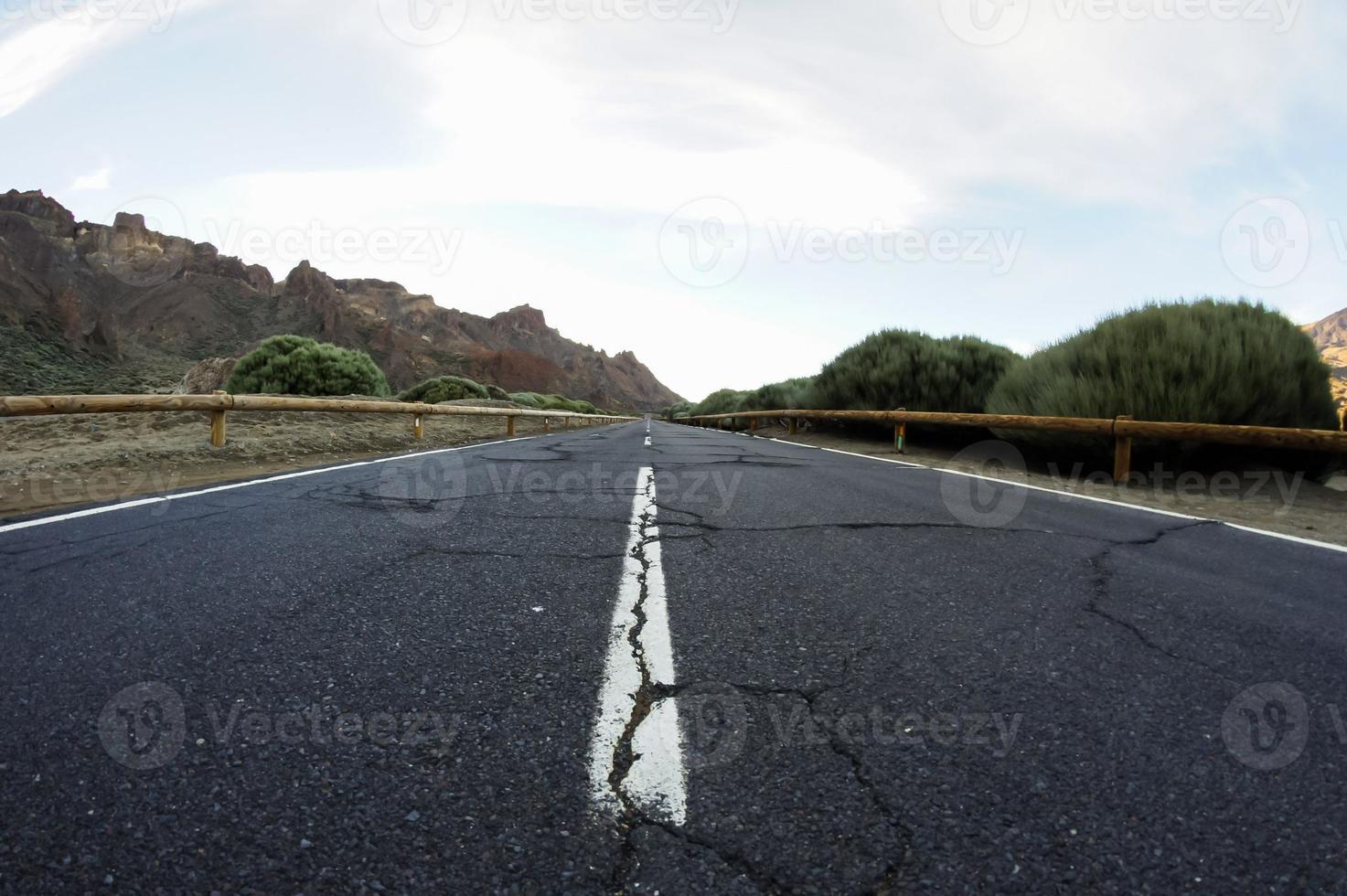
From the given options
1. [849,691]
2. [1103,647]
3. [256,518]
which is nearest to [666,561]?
[849,691]

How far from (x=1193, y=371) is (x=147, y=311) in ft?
418

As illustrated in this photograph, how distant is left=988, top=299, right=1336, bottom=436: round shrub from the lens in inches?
319

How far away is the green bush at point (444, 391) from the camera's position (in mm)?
34031

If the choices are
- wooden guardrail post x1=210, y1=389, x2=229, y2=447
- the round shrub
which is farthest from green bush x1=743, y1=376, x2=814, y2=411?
wooden guardrail post x1=210, y1=389, x2=229, y2=447

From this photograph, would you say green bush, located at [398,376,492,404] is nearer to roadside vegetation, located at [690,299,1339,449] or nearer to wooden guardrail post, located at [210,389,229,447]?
wooden guardrail post, located at [210,389,229,447]

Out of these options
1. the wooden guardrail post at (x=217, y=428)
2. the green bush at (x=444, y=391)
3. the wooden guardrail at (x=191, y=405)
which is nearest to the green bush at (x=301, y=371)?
the green bush at (x=444, y=391)

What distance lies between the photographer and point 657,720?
182 centimetres

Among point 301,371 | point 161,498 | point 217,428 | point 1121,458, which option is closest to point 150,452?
point 217,428

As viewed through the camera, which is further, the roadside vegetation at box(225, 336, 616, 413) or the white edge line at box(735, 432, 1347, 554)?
the roadside vegetation at box(225, 336, 616, 413)

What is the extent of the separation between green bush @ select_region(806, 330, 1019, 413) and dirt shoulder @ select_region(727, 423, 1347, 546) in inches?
189

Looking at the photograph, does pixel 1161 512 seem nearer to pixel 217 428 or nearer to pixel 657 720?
pixel 657 720

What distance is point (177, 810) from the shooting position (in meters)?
1.42

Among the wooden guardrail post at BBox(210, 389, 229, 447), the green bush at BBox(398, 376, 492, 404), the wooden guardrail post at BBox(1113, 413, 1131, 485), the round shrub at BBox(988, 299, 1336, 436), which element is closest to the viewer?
the wooden guardrail post at BBox(1113, 413, 1131, 485)

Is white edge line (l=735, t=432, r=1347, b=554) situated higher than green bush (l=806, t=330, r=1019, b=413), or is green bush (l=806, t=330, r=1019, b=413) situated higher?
green bush (l=806, t=330, r=1019, b=413)
